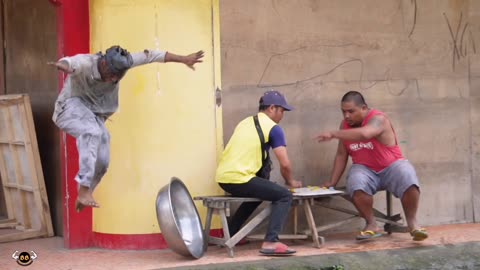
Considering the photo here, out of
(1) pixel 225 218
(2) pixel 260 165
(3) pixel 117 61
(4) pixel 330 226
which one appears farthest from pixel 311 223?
(3) pixel 117 61

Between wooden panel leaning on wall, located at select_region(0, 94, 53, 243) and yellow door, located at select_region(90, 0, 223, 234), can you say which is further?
wooden panel leaning on wall, located at select_region(0, 94, 53, 243)

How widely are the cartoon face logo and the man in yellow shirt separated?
1790 millimetres

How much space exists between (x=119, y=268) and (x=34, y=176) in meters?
1.95

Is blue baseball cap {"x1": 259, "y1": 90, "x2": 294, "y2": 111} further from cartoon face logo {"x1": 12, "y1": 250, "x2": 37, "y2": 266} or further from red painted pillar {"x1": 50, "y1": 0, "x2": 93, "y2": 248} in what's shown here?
cartoon face logo {"x1": 12, "y1": 250, "x2": 37, "y2": 266}

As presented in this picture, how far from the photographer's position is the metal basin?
708 centimetres

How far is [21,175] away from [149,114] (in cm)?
187

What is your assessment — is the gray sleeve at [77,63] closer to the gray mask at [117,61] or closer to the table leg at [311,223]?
the gray mask at [117,61]

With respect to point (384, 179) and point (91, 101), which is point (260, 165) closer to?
point (384, 179)

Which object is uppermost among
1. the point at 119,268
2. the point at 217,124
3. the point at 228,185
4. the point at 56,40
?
the point at 56,40

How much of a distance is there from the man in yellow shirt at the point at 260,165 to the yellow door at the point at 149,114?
0.45 meters

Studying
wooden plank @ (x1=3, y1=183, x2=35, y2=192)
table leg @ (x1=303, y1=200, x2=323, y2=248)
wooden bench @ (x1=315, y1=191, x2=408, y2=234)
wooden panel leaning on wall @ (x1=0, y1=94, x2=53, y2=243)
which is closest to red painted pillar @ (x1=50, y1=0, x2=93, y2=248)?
wooden panel leaning on wall @ (x1=0, y1=94, x2=53, y2=243)

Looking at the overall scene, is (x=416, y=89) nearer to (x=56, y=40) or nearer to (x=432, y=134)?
(x=432, y=134)

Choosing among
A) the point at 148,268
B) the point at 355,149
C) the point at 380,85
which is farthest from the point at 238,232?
the point at 380,85

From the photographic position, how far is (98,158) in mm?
6773
